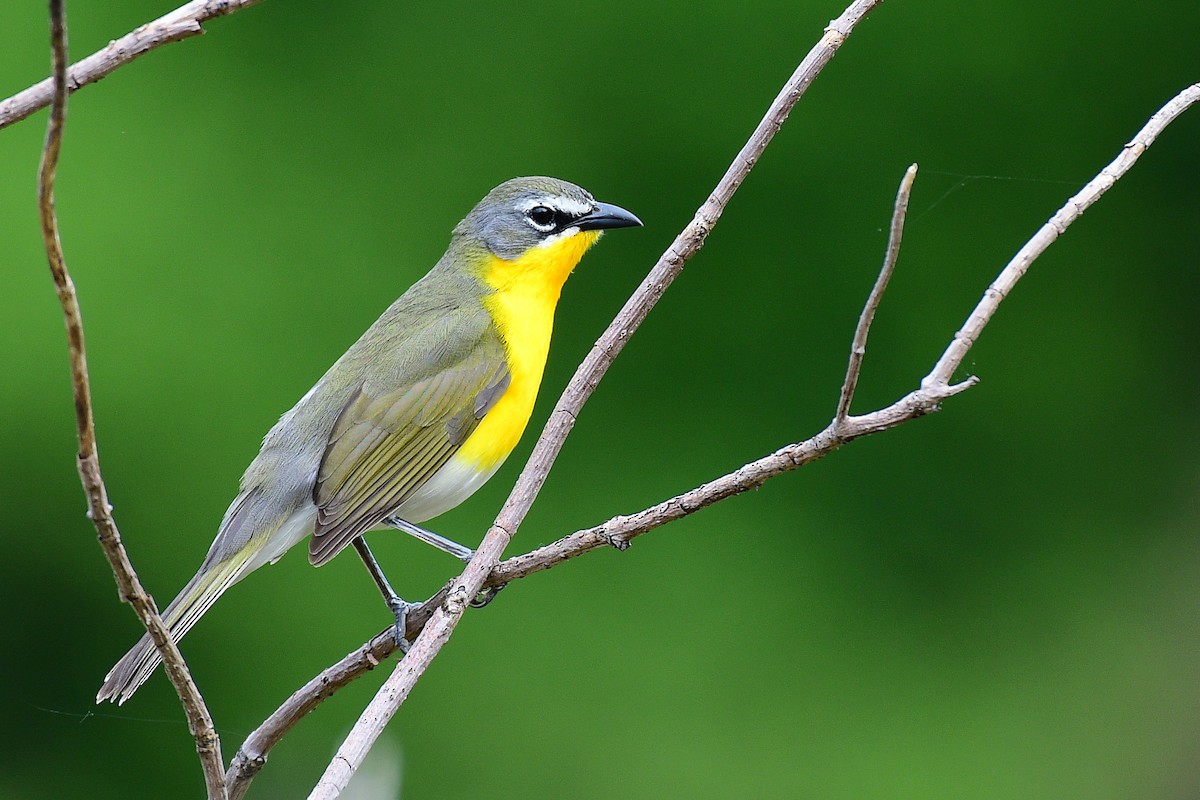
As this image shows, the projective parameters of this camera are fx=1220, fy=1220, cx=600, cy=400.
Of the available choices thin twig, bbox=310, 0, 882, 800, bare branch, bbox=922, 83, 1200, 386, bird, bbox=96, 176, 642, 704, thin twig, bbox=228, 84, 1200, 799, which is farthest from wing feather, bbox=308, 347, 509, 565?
bare branch, bbox=922, 83, 1200, 386

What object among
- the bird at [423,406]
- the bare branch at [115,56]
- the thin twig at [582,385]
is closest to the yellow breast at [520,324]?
the bird at [423,406]

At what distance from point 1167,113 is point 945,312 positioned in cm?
260

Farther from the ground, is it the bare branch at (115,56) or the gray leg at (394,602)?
the bare branch at (115,56)

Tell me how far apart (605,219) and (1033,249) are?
4.87ft

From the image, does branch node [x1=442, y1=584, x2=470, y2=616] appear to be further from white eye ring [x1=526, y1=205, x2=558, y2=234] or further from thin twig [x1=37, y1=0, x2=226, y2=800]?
white eye ring [x1=526, y1=205, x2=558, y2=234]

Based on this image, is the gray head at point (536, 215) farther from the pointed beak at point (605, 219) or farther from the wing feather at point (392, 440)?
the wing feather at point (392, 440)

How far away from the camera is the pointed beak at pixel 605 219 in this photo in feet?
9.89

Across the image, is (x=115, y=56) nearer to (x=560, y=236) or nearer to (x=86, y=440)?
(x=86, y=440)

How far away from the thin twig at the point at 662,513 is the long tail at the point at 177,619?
247mm

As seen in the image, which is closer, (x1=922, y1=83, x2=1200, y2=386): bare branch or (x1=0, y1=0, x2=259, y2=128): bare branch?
(x1=0, y1=0, x2=259, y2=128): bare branch

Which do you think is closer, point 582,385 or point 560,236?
point 582,385

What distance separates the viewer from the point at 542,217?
Answer: 3.11 m

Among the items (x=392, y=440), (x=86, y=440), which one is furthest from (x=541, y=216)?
(x=86, y=440)

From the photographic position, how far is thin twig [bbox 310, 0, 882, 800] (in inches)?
65.3
